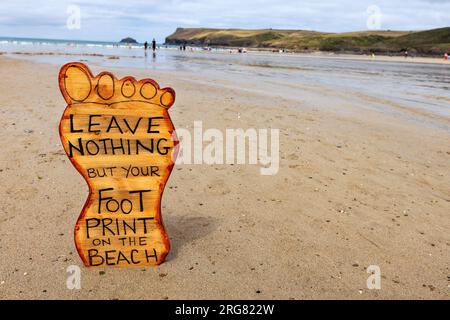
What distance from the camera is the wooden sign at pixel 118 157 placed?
3371 mm

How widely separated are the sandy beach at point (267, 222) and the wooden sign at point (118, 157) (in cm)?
25

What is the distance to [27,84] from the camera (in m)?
14.3

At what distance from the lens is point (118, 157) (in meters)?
3.53

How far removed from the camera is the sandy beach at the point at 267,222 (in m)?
3.52

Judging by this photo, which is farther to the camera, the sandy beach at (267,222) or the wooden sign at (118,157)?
the sandy beach at (267,222)

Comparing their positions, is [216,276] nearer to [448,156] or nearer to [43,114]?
[448,156]

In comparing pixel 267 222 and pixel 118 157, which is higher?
pixel 118 157

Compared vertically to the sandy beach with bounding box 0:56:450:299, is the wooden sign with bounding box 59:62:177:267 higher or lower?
higher

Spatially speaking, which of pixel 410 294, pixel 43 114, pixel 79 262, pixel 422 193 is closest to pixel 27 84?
pixel 43 114

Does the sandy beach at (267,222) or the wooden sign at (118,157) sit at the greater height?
the wooden sign at (118,157)

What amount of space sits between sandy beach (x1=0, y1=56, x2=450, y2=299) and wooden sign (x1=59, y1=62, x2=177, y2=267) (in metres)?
0.25

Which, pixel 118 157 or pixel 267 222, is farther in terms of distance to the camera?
pixel 267 222

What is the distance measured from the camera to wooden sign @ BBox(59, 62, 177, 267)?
11.1 feet

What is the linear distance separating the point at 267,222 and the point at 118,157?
82.2 inches
